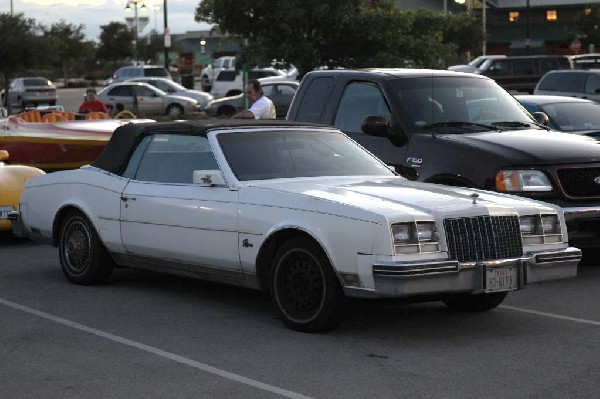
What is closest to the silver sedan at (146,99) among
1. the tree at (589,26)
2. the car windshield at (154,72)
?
the car windshield at (154,72)

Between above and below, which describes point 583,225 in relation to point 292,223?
below

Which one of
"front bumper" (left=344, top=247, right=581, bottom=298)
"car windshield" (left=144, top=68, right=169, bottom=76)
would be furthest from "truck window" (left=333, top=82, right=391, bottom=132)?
"car windshield" (left=144, top=68, right=169, bottom=76)

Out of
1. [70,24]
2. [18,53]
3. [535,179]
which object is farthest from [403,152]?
[70,24]

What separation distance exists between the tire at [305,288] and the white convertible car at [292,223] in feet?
0.03

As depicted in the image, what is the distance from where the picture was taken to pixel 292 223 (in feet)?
Result: 27.7

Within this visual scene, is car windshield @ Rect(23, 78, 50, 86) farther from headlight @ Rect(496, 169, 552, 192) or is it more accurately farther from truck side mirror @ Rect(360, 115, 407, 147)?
headlight @ Rect(496, 169, 552, 192)

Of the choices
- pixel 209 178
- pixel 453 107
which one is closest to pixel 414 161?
pixel 453 107

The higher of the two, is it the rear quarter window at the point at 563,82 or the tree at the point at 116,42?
the tree at the point at 116,42

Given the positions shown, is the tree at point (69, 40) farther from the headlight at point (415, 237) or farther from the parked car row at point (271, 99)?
the headlight at point (415, 237)

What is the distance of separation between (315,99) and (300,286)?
506cm

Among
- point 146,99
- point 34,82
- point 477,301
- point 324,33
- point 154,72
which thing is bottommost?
point 477,301

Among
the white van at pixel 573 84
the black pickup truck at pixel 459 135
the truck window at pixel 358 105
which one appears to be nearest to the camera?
the black pickup truck at pixel 459 135

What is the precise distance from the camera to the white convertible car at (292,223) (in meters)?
8.05

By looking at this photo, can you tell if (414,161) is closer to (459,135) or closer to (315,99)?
(459,135)
